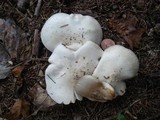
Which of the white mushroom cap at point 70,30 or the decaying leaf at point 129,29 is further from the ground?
the white mushroom cap at point 70,30

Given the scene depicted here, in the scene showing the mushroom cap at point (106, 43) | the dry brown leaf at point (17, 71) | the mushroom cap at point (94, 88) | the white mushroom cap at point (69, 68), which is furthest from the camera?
the dry brown leaf at point (17, 71)

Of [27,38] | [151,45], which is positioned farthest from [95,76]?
[27,38]

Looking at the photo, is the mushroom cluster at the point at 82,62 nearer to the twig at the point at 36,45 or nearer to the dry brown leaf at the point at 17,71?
the twig at the point at 36,45

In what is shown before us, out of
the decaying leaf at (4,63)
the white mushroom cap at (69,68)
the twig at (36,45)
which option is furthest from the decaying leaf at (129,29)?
the decaying leaf at (4,63)

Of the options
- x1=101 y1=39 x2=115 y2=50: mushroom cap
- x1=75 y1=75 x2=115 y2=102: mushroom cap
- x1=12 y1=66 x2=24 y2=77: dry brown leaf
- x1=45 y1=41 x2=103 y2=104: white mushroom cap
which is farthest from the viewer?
x1=12 y1=66 x2=24 y2=77: dry brown leaf

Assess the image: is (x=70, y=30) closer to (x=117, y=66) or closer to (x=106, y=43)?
(x=106, y=43)

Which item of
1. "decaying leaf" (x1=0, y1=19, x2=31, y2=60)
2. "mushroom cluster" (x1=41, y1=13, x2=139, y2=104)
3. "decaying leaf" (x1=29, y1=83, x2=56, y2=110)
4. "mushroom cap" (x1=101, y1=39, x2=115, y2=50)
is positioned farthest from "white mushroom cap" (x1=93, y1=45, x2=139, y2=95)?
"decaying leaf" (x1=0, y1=19, x2=31, y2=60)

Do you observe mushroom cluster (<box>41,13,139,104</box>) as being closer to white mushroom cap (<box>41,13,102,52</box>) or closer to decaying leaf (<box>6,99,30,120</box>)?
white mushroom cap (<box>41,13,102,52</box>)
